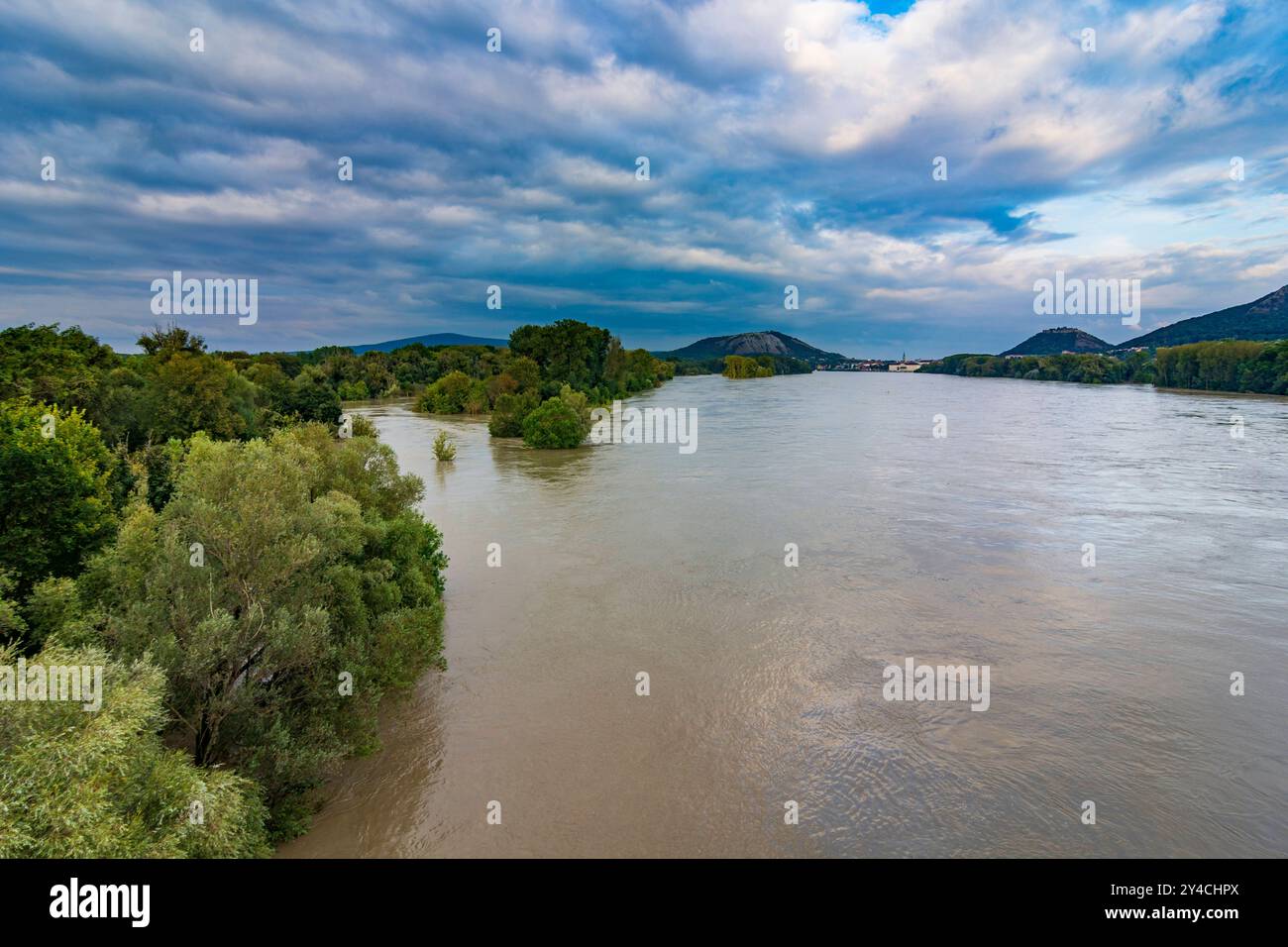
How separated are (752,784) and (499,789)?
4786mm

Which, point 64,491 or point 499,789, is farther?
point 64,491

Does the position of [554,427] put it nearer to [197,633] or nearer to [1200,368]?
[197,633]

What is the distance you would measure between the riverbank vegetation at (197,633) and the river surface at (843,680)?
1.96m

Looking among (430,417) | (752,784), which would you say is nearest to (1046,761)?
(752,784)

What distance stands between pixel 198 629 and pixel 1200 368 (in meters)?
146

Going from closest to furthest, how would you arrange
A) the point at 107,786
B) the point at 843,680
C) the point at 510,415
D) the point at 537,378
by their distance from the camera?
the point at 107,786
the point at 843,680
the point at 510,415
the point at 537,378

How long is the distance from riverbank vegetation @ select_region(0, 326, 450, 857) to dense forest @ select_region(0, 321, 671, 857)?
0.03 m

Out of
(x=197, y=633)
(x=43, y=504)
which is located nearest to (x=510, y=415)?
(x=43, y=504)

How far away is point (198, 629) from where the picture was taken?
32.1ft

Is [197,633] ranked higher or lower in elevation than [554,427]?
lower

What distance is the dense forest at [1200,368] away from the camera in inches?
3844

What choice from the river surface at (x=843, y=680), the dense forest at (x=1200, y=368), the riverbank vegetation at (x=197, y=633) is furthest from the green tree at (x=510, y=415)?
the dense forest at (x=1200, y=368)

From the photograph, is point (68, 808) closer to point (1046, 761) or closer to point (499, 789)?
point (499, 789)
